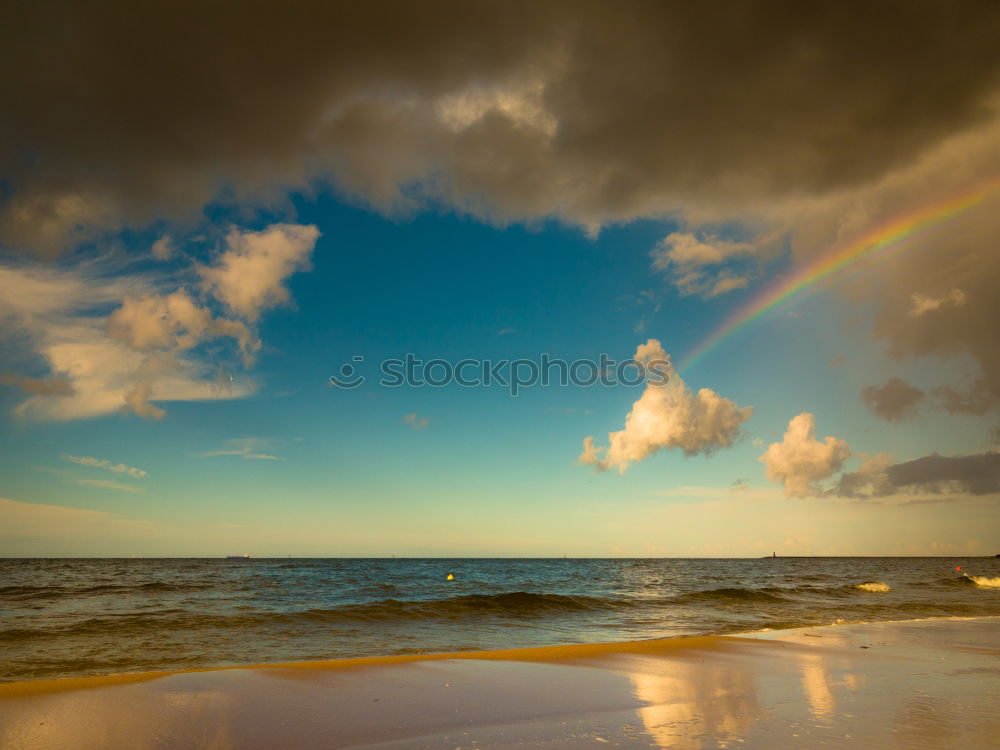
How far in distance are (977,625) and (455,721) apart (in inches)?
770

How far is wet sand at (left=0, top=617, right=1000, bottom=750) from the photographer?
5668 mm

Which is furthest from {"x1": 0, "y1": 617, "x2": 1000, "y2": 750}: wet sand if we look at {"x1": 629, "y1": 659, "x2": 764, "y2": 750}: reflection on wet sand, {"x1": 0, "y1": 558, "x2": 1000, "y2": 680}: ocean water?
{"x1": 0, "y1": 558, "x2": 1000, "y2": 680}: ocean water

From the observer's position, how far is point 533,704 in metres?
7.18

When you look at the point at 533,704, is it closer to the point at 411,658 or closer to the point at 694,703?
the point at 694,703

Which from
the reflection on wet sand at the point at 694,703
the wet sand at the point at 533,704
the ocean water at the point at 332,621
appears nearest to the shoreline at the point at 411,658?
the wet sand at the point at 533,704

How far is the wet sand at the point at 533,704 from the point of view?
5668 mm

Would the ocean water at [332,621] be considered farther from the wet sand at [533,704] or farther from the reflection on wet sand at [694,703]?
the reflection on wet sand at [694,703]

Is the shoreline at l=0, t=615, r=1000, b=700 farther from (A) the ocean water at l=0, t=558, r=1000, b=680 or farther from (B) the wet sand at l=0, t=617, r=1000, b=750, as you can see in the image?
(A) the ocean water at l=0, t=558, r=1000, b=680

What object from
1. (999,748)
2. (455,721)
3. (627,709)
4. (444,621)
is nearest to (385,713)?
(455,721)

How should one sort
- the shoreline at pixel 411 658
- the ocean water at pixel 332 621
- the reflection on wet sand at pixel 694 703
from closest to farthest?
1. the reflection on wet sand at pixel 694 703
2. the shoreline at pixel 411 658
3. the ocean water at pixel 332 621

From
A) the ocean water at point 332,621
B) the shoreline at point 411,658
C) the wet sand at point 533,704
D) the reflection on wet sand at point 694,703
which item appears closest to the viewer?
the reflection on wet sand at point 694,703

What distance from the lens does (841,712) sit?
646 centimetres

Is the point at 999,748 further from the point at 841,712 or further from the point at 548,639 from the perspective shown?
the point at 548,639

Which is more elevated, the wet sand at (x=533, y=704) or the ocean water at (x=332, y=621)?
the wet sand at (x=533, y=704)
